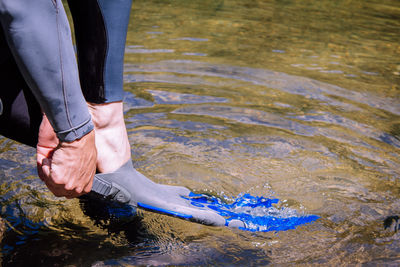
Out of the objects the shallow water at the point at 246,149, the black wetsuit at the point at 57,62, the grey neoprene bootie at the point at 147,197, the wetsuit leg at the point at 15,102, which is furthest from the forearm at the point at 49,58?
the shallow water at the point at 246,149

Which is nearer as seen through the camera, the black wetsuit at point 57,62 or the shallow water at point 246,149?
the black wetsuit at point 57,62

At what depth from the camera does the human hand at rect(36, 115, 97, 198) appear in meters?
1.22

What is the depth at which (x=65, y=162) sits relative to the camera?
1223mm

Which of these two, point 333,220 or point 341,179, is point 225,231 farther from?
point 341,179

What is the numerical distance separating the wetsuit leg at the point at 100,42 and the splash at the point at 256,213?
0.66 metres

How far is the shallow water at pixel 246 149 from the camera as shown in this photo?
172 centimetres

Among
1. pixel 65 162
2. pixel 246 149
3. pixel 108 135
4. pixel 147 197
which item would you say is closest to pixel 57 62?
pixel 65 162

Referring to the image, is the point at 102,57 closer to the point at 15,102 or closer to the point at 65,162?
the point at 15,102

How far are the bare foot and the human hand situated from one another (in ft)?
0.95

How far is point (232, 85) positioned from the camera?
347 centimetres

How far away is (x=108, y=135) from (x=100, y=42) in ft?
1.26

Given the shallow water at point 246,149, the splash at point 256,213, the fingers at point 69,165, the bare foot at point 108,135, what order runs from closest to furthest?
→ 1. the fingers at point 69,165
2. the bare foot at point 108,135
3. the shallow water at point 246,149
4. the splash at point 256,213

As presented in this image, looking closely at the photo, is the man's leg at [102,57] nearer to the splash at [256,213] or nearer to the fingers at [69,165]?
the fingers at [69,165]

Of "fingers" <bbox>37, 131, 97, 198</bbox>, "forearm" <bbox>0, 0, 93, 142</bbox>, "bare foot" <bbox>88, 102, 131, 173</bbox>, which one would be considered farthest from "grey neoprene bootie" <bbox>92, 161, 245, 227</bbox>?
"forearm" <bbox>0, 0, 93, 142</bbox>
